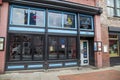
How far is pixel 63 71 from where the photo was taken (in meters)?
10.4

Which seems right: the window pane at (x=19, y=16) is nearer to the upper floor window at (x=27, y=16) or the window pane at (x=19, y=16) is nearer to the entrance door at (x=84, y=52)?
the upper floor window at (x=27, y=16)

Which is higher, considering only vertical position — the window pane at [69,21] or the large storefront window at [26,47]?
the window pane at [69,21]

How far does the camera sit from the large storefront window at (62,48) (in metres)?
10.7

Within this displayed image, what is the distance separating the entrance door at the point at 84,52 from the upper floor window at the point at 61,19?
2.22 metres

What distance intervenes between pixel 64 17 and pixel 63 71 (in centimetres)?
444

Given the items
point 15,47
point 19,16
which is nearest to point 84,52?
point 15,47

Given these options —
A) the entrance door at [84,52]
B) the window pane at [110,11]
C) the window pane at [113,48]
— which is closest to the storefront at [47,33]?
the entrance door at [84,52]

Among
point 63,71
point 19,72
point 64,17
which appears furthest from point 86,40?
point 19,72

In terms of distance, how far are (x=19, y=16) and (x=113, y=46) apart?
946 cm

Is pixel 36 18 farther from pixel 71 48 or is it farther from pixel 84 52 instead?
pixel 84 52

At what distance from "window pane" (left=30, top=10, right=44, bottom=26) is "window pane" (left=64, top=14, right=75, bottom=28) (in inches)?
80.5

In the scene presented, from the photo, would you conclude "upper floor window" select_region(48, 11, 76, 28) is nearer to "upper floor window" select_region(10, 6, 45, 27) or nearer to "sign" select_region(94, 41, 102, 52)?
"upper floor window" select_region(10, 6, 45, 27)

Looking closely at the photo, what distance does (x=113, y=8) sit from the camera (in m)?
14.1

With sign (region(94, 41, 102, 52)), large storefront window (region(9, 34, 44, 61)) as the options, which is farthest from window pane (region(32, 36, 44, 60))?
sign (region(94, 41, 102, 52))
